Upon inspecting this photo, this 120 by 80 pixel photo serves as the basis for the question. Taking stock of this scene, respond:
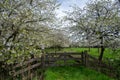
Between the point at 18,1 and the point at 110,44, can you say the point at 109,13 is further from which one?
the point at 18,1

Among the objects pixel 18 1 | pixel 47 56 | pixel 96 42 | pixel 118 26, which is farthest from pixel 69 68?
pixel 18 1

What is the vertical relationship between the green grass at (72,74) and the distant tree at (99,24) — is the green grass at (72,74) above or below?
below

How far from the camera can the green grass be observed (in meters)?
17.5

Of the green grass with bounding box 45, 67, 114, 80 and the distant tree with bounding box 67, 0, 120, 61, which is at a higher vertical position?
the distant tree with bounding box 67, 0, 120, 61

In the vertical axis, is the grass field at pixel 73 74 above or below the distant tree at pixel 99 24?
below

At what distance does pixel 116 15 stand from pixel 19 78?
47.9 feet

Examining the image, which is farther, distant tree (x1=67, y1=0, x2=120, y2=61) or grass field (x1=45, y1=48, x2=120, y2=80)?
distant tree (x1=67, y1=0, x2=120, y2=61)

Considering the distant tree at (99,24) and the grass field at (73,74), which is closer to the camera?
the grass field at (73,74)

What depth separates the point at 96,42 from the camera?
24.3 m

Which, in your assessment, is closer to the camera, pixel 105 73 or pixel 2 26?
pixel 2 26

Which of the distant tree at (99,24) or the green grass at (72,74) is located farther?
the distant tree at (99,24)

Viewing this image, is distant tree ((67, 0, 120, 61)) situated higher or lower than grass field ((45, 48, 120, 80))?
higher

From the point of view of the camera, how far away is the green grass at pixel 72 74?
17.5m

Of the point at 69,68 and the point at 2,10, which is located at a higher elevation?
the point at 2,10
